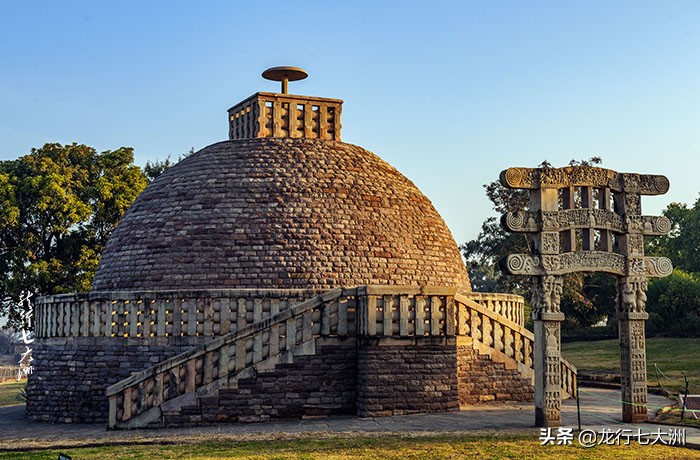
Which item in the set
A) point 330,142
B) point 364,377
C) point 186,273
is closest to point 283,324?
point 364,377

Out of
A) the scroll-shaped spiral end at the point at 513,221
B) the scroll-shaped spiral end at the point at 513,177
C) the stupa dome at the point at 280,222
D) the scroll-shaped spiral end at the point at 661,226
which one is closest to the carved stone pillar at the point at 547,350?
the scroll-shaped spiral end at the point at 513,221

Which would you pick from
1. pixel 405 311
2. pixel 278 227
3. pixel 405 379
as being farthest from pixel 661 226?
pixel 278 227

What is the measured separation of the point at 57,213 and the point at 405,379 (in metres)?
19.9

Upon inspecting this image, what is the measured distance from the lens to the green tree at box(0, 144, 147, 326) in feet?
99.6

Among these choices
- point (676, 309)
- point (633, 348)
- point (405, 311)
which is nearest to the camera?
point (633, 348)

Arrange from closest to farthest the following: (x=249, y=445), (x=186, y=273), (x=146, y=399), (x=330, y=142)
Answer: (x=249, y=445), (x=146, y=399), (x=186, y=273), (x=330, y=142)

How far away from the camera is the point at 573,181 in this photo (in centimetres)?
1457

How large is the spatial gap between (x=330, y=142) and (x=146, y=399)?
10609 mm

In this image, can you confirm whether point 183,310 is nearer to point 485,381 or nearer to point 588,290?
point 485,381

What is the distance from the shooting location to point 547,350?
13.9 meters

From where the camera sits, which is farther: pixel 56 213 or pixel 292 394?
pixel 56 213

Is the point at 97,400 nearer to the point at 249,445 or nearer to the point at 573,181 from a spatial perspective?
the point at 249,445

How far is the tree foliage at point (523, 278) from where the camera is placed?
141ft

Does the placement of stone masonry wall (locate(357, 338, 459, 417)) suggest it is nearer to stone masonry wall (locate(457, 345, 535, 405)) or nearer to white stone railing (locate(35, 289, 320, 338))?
stone masonry wall (locate(457, 345, 535, 405))
